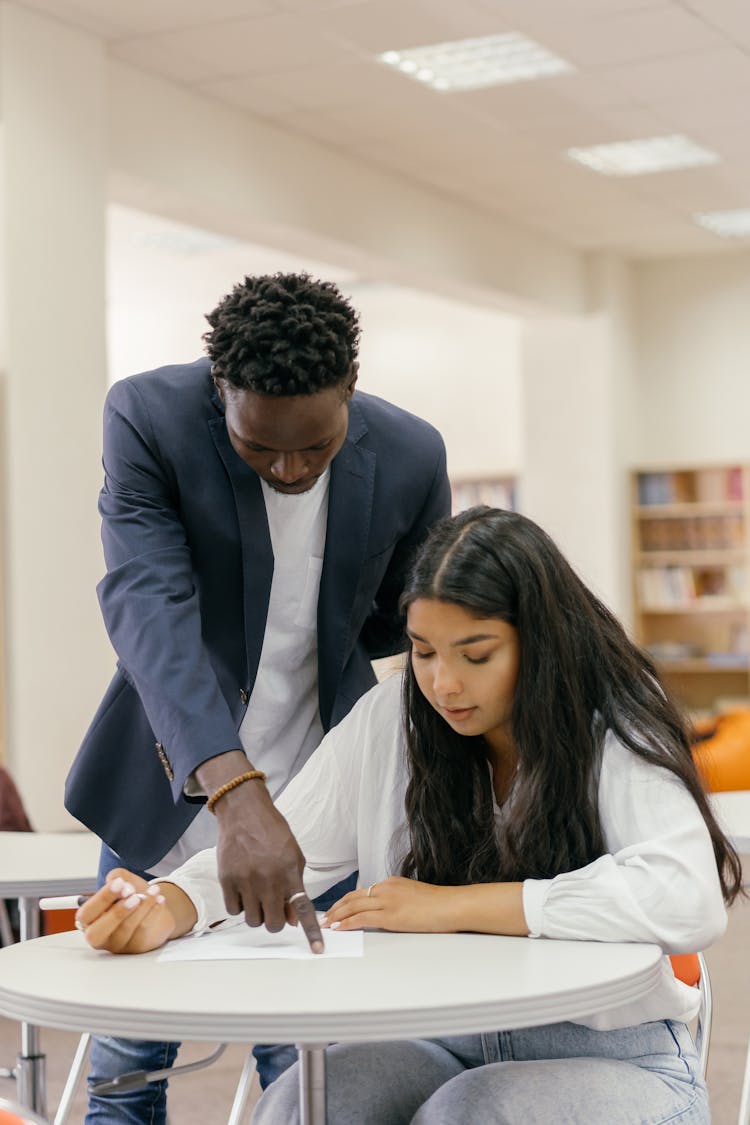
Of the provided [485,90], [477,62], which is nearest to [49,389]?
[477,62]

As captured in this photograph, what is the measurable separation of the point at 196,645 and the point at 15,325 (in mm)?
3739

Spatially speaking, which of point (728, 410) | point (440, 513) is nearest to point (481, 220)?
point (728, 410)

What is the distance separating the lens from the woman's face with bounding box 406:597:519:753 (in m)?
1.77

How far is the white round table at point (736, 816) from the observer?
2.49 meters

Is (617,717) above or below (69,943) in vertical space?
above

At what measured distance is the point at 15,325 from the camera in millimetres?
5285

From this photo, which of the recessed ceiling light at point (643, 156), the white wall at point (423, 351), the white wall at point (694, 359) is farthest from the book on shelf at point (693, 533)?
the recessed ceiling light at point (643, 156)

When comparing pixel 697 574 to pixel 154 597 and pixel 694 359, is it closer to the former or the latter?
pixel 694 359

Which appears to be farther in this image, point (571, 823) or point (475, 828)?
point (475, 828)

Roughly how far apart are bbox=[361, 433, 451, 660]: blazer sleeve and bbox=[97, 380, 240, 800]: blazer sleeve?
1.17 ft

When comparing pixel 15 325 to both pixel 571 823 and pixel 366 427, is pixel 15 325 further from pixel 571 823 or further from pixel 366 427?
pixel 571 823

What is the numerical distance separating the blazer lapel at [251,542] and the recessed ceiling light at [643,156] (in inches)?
228

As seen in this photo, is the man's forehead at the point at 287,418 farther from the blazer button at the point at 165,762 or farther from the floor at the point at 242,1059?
the floor at the point at 242,1059

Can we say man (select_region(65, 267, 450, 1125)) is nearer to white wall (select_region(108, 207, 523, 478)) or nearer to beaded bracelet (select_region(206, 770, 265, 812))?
beaded bracelet (select_region(206, 770, 265, 812))
